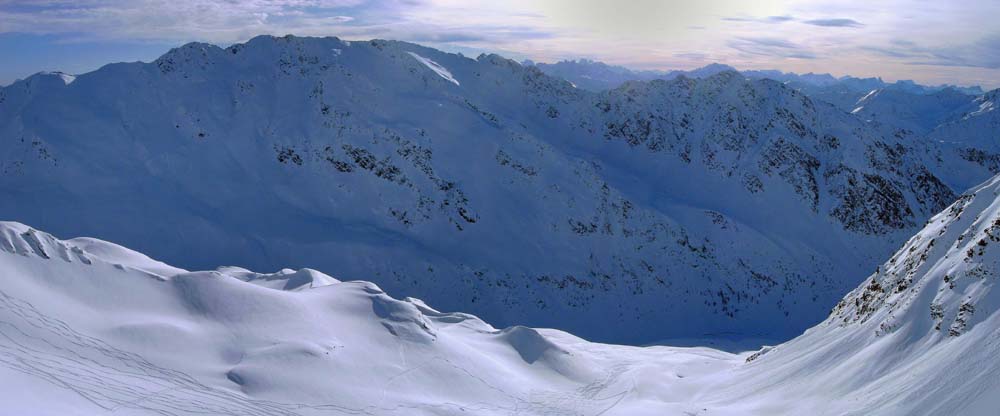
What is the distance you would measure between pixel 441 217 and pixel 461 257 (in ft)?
17.2

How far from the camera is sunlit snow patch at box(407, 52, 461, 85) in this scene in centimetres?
7738

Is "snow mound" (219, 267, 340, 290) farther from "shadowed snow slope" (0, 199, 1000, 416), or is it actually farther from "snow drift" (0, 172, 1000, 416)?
"shadowed snow slope" (0, 199, 1000, 416)

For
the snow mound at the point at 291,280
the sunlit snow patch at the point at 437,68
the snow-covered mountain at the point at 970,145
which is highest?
the sunlit snow patch at the point at 437,68

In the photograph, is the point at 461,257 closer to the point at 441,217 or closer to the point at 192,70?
the point at 441,217

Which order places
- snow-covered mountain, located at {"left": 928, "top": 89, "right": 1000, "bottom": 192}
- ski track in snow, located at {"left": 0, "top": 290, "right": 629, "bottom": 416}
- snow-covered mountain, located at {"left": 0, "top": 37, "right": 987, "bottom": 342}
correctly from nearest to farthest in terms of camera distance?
ski track in snow, located at {"left": 0, "top": 290, "right": 629, "bottom": 416} < snow-covered mountain, located at {"left": 0, "top": 37, "right": 987, "bottom": 342} < snow-covered mountain, located at {"left": 928, "top": 89, "right": 1000, "bottom": 192}

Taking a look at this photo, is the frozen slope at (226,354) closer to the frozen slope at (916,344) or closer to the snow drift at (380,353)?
the snow drift at (380,353)

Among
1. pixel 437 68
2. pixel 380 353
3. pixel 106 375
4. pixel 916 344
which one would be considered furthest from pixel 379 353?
pixel 437 68

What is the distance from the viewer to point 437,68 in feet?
263

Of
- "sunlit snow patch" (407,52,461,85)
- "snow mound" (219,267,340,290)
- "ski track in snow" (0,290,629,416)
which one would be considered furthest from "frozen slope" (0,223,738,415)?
"sunlit snow patch" (407,52,461,85)

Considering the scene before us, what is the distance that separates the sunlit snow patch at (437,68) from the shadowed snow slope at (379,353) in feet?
171

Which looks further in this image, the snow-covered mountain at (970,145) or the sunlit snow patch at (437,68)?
the snow-covered mountain at (970,145)

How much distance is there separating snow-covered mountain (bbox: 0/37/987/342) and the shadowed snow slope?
1145 inches

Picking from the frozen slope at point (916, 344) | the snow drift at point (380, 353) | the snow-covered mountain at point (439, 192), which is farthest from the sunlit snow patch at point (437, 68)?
the frozen slope at point (916, 344)

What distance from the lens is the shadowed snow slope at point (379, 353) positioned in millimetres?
16219
